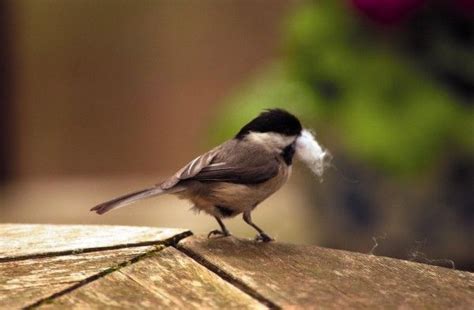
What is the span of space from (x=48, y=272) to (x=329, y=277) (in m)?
0.41

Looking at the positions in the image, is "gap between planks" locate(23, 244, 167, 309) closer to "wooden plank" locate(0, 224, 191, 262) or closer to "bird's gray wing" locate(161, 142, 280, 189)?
"wooden plank" locate(0, 224, 191, 262)

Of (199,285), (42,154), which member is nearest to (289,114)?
(199,285)

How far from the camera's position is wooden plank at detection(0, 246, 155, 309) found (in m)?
1.49

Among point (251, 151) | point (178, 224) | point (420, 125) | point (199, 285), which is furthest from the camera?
point (178, 224)

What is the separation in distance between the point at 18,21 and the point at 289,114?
11.0 feet

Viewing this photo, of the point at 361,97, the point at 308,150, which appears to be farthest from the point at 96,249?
the point at 361,97

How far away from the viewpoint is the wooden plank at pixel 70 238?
1.76 metres

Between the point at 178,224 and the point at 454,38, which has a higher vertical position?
the point at 454,38

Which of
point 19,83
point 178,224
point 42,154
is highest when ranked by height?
point 19,83

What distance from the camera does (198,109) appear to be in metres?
5.05

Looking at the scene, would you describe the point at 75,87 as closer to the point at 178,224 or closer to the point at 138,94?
the point at 138,94

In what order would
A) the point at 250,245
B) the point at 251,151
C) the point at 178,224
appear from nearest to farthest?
the point at 250,245 < the point at 251,151 < the point at 178,224

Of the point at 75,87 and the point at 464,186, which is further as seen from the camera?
the point at 75,87

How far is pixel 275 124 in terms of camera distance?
199 centimetres
